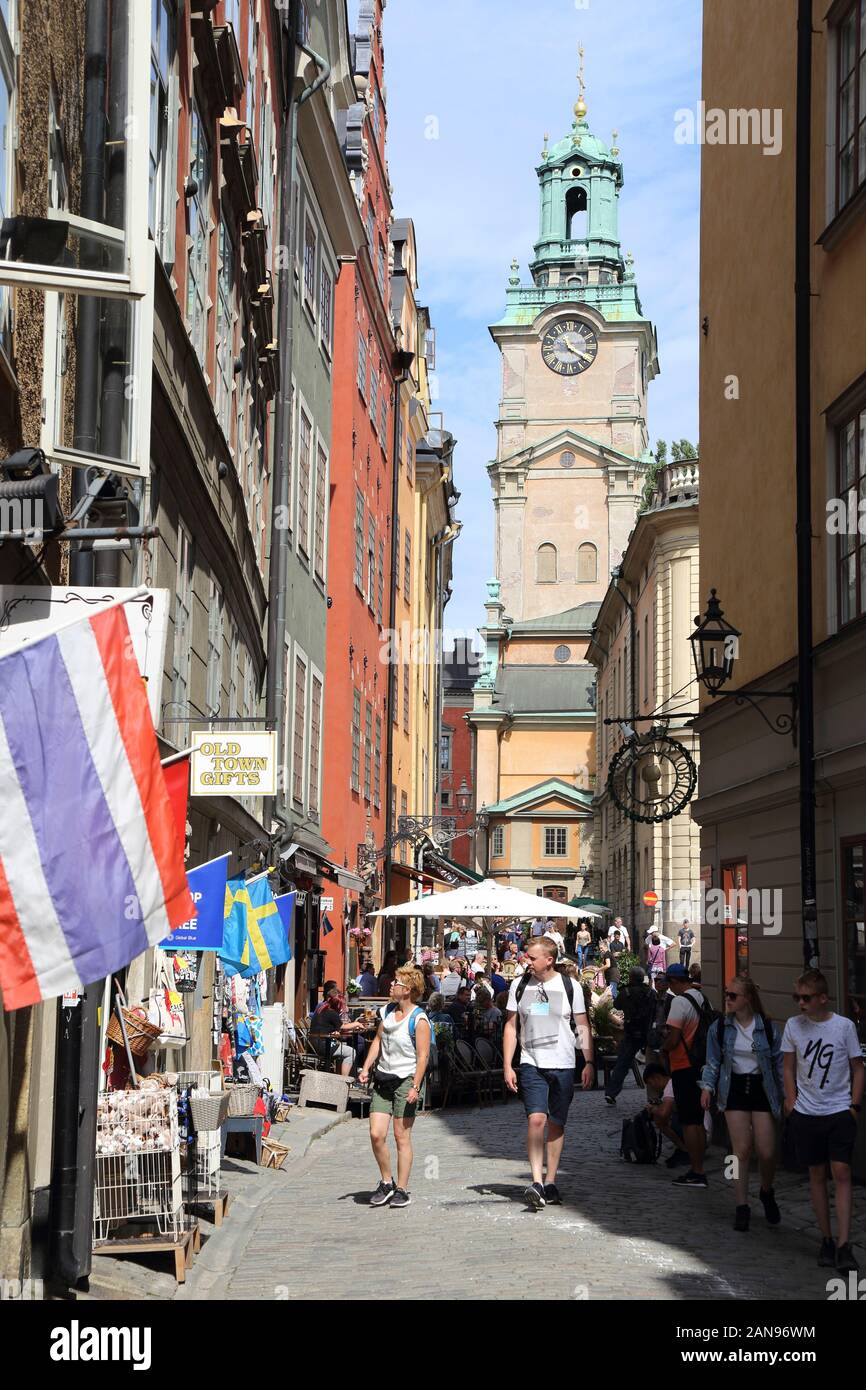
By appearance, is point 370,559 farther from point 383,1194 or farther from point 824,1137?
point 824,1137

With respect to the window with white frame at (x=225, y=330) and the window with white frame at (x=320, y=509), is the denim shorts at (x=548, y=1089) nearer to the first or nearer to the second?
the window with white frame at (x=225, y=330)

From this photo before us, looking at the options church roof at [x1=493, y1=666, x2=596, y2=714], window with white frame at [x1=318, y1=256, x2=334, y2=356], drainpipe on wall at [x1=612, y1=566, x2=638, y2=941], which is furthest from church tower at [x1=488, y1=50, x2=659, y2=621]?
window with white frame at [x1=318, y1=256, x2=334, y2=356]

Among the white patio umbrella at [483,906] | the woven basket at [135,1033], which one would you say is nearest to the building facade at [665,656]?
the white patio umbrella at [483,906]

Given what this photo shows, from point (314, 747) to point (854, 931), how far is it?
52.9 feet

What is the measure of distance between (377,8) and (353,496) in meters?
13.3

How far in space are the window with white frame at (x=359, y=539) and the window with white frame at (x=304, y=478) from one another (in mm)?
5183

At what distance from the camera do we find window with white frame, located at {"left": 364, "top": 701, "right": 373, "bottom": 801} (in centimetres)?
3600

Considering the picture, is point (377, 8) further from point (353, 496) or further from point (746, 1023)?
point (746, 1023)

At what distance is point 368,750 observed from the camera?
3669cm

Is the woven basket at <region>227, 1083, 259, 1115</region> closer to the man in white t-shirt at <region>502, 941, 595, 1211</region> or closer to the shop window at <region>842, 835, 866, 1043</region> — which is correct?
the man in white t-shirt at <region>502, 941, 595, 1211</region>

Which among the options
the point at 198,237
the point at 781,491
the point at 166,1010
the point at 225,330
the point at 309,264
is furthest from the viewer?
the point at 309,264

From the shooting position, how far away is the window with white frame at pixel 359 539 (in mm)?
33406

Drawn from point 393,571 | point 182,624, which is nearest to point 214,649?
point 182,624

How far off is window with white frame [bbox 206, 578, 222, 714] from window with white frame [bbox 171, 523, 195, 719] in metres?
1.61
